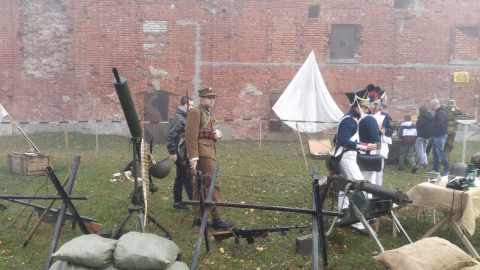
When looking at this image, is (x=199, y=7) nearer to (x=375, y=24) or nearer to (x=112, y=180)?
(x=375, y=24)

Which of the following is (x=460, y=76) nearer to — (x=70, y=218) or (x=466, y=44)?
(x=466, y=44)

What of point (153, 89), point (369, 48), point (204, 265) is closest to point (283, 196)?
point (204, 265)

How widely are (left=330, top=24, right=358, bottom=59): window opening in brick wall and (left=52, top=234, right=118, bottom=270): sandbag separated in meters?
13.5

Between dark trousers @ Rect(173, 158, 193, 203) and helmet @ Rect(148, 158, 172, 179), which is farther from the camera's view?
dark trousers @ Rect(173, 158, 193, 203)

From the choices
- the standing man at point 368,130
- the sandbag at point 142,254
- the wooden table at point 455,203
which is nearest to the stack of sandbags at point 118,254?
the sandbag at point 142,254

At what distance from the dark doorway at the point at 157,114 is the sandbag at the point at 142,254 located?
11.4 meters

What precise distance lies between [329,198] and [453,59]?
476 inches

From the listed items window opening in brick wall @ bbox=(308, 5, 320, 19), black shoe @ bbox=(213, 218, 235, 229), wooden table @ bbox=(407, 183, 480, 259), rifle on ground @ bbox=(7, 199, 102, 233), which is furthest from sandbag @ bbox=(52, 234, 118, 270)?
window opening in brick wall @ bbox=(308, 5, 320, 19)

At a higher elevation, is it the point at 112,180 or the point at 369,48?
the point at 369,48

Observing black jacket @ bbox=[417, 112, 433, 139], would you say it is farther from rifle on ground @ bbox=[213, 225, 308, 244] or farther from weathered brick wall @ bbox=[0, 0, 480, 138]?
rifle on ground @ bbox=[213, 225, 308, 244]

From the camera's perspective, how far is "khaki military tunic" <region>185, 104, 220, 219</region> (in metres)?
4.57

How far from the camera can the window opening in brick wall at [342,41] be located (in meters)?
14.5

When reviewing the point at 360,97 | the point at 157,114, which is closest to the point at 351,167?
the point at 360,97

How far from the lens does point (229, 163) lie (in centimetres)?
949
